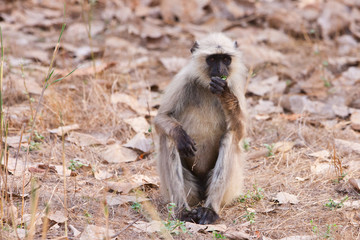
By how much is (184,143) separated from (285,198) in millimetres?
1062

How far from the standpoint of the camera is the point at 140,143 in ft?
18.3

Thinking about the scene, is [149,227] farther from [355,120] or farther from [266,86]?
[266,86]

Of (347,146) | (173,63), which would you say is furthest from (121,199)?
(173,63)

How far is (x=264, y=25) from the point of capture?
9820 millimetres

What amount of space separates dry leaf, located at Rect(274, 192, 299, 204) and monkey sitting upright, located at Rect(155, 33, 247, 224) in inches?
14.1

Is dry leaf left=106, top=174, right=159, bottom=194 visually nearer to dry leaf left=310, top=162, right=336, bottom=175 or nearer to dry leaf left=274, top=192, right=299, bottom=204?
dry leaf left=274, top=192, right=299, bottom=204

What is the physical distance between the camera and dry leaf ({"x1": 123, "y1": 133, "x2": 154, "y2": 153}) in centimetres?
553

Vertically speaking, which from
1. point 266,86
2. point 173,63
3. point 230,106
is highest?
point 230,106

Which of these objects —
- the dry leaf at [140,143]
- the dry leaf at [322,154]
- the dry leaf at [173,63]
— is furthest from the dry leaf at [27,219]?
the dry leaf at [173,63]

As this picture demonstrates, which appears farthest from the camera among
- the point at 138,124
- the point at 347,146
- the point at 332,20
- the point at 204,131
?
the point at 332,20

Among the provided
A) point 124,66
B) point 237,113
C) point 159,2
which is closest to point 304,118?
point 237,113

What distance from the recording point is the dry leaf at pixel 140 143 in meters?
5.53

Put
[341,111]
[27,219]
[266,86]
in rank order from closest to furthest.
Answer: [27,219] → [341,111] → [266,86]

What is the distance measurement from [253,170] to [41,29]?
227 inches
